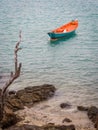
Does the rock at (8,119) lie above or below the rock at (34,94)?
below

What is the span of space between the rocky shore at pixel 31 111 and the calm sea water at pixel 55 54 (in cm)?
165

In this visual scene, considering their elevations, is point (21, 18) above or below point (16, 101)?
above

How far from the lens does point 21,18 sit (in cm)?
8319

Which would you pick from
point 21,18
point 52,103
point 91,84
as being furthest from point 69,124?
point 21,18

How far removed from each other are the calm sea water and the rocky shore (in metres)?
1.65

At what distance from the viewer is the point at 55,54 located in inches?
1987

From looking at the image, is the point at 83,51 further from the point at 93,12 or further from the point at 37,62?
the point at 93,12

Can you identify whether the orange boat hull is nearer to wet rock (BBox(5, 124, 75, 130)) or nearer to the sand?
the sand

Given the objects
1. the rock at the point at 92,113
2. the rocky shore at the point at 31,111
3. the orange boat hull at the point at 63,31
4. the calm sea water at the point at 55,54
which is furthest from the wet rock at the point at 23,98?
the orange boat hull at the point at 63,31

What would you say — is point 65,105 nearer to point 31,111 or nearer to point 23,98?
point 31,111

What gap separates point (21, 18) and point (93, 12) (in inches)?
716

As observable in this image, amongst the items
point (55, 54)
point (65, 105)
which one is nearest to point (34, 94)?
point (65, 105)

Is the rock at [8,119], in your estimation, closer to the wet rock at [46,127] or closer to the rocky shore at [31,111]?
the rocky shore at [31,111]

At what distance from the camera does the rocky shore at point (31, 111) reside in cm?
2427
